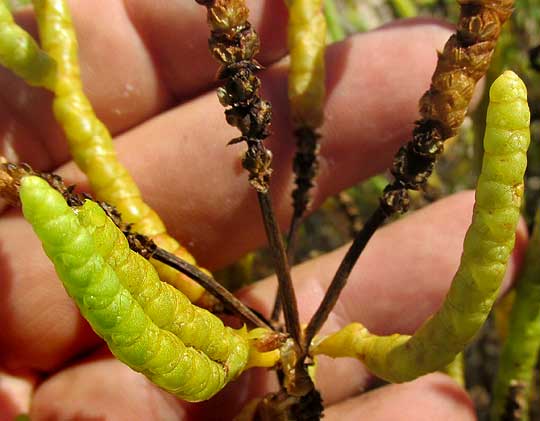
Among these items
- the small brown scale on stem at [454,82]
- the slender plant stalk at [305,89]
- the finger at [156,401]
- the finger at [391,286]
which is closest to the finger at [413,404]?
the finger at [156,401]

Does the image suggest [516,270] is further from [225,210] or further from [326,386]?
[225,210]

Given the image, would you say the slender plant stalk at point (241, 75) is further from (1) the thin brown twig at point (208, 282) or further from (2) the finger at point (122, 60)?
(2) the finger at point (122, 60)

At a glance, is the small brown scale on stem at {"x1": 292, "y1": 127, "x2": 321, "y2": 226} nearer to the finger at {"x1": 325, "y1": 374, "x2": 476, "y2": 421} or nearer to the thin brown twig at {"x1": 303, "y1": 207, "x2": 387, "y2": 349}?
the thin brown twig at {"x1": 303, "y1": 207, "x2": 387, "y2": 349}

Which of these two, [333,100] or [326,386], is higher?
[333,100]

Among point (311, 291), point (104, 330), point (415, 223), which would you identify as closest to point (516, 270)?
point (415, 223)

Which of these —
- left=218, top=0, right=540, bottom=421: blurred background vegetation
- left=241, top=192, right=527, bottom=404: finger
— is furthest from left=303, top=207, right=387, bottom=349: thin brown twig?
left=218, top=0, right=540, bottom=421: blurred background vegetation

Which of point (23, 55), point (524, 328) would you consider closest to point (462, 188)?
point (524, 328)

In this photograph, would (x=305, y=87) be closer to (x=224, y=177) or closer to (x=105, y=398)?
(x=224, y=177)
